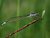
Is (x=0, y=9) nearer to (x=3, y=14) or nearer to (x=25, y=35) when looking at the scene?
(x=3, y=14)

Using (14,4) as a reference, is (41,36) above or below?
below

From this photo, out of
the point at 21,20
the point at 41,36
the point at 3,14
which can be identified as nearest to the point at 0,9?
the point at 3,14

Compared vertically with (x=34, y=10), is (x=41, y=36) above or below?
below

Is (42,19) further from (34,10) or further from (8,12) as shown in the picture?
(8,12)

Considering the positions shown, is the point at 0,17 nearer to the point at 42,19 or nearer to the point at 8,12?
the point at 8,12

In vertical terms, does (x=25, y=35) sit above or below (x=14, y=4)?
below

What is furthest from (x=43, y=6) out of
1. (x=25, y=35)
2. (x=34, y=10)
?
(x=25, y=35)

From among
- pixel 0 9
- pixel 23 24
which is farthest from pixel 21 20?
pixel 0 9
